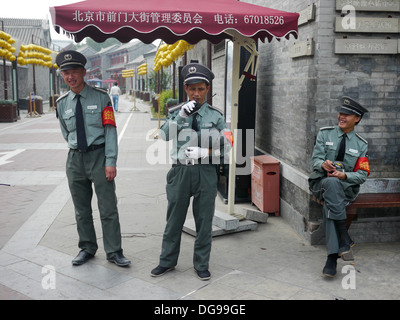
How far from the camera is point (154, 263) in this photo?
4770mm

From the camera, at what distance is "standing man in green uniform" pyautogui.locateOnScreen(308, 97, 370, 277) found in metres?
4.38

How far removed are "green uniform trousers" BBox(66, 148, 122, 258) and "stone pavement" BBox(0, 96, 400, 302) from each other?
0.80 feet

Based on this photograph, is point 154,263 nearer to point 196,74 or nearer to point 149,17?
point 196,74

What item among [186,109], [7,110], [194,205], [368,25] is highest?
[368,25]

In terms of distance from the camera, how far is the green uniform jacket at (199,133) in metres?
4.32

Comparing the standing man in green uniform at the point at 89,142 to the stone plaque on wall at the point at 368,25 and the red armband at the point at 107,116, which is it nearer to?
the red armband at the point at 107,116

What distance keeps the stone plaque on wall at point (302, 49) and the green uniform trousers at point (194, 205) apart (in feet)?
6.20

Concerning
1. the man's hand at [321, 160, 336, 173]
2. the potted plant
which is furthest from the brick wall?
the potted plant

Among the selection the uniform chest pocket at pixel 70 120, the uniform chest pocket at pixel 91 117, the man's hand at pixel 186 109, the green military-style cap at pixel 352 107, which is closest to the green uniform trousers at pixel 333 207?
the green military-style cap at pixel 352 107

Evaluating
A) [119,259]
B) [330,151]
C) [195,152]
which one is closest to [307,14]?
[330,151]

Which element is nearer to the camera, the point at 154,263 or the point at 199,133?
the point at 199,133

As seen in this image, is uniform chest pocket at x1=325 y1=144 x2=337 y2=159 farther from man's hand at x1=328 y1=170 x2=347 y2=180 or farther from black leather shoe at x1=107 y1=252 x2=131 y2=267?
black leather shoe at x1=107 y1=252 x2=131 y2=267

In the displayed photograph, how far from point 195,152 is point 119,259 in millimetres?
1412
